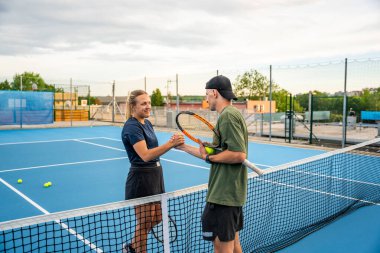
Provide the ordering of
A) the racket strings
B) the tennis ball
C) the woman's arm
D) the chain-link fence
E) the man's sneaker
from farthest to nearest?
the chain-link fence < the racket strings < the man's sneaker < the woman's arm < the tennis ball

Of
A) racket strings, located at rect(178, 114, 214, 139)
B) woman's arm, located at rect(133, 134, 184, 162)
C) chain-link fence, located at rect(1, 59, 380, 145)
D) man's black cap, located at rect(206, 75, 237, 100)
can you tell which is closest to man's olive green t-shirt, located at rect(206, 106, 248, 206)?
man's black cap, located at rect(206, 75, 237, 100)

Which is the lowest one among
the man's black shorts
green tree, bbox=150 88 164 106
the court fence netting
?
the court fence netting

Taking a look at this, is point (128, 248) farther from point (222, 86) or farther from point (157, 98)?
point (157, 98)

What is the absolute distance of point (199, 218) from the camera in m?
5.88

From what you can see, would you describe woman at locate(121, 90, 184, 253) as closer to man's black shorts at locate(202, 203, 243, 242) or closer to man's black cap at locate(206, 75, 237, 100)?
man's black shorts at locate(202, 203, 243, 242)

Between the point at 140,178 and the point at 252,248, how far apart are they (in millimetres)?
2073

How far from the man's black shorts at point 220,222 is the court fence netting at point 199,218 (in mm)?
387

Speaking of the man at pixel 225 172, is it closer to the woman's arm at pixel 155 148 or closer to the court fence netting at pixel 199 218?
the woman's arm at pixel 155 148

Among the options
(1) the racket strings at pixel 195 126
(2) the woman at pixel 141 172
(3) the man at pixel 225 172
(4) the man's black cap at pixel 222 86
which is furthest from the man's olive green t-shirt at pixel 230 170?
(2) the woman at pixel 141 172

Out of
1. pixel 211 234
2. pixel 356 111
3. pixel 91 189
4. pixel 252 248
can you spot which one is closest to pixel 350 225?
pixel 252 248

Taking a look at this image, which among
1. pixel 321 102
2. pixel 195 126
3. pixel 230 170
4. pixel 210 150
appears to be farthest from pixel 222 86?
pixel 321 102

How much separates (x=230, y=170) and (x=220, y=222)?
18.3 inches

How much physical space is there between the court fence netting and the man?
453 mm

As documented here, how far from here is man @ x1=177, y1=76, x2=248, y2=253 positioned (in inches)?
115
